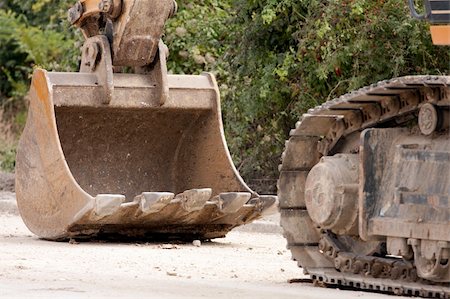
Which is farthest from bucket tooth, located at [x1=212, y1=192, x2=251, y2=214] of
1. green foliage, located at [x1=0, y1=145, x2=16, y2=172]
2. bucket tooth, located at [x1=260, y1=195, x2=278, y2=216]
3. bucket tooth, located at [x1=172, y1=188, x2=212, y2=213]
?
green foliage, located at [x1=0, y1=145, x2=16, y2=172]

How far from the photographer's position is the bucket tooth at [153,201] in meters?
11.2

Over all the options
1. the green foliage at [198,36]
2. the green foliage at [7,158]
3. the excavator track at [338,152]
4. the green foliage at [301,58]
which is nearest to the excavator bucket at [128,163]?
the excavator track at [338,152]

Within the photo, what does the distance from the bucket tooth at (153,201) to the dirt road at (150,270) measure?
1.10ft

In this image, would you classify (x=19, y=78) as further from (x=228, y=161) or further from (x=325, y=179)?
(x=325, y=179)

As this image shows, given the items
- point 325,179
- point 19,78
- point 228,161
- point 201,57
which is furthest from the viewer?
point 19,78

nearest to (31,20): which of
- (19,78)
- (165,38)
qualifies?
(19,78)

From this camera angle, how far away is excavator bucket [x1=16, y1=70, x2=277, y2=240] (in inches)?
452

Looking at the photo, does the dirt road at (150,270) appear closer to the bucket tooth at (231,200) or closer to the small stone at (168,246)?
the small stone at (168,246)

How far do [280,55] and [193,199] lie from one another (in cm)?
492

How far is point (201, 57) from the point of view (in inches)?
698

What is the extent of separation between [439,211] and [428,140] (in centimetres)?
56

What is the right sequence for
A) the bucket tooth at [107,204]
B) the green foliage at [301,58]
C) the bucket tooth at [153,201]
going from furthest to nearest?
the green foliage at [301,58]
the bucket tooth at [153,201]
the bucket tooth at [107,204]

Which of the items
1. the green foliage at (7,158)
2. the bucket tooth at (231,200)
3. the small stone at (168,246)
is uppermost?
the bucket tooth at (231,200)

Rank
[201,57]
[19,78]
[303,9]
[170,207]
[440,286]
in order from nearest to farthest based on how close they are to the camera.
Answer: [440,286], [170,207], [303,9], [201,57], [19,78]
